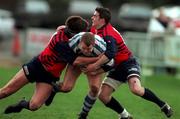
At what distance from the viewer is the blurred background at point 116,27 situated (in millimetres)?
24938

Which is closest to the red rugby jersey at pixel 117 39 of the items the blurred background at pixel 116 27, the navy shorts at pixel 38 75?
the navy shorts at pixel 38 75

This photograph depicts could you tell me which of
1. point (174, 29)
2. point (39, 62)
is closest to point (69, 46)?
point (39, 62)

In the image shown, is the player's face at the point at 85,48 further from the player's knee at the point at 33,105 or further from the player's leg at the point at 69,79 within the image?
the player's knee at the point at 33,105

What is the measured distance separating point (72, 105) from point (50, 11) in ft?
105

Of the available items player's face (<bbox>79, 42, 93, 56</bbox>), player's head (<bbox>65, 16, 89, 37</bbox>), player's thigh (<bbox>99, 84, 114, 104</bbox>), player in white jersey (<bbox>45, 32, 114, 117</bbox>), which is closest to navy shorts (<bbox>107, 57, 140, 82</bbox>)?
player's thigh (<bbox>99, 84, 114, 104</bbox>)

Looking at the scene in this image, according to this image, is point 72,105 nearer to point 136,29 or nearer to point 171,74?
point 171,74

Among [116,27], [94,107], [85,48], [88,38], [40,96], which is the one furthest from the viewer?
[116,27]

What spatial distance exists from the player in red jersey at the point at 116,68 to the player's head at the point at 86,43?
13.2 inches

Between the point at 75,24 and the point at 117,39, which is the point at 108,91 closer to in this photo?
the point at 117,39

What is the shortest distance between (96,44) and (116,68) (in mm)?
1066

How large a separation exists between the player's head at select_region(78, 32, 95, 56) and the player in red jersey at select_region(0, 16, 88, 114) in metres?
0.28

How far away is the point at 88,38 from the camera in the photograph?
11.9 m

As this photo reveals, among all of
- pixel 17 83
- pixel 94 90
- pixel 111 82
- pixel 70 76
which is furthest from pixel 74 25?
pixel 111 82

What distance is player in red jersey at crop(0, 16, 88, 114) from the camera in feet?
40.3
